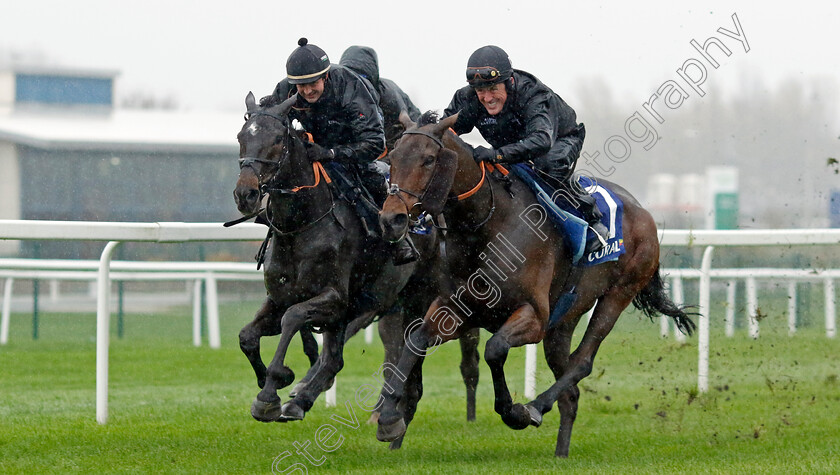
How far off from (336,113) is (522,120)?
103 cm

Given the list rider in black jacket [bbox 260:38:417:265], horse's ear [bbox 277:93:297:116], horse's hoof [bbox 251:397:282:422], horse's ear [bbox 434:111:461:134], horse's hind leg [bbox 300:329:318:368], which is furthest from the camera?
horse's hind leg [bbox 300:329:318:368]

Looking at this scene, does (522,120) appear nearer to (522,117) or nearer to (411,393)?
(522,117)

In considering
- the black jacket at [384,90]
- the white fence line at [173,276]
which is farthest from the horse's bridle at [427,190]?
the white fence line at [173,276]

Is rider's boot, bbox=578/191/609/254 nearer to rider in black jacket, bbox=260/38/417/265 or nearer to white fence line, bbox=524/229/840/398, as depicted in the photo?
rider in black jacket, bbox=260/38/417/265

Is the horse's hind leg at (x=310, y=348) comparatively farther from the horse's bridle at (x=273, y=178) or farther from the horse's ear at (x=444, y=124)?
the horse's ear at (x=444, y=124)

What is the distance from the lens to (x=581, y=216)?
5.75 m

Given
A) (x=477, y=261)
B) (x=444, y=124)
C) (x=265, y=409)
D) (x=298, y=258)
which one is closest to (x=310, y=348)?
Answer: (x=298, y=258)

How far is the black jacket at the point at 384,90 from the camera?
6.40 metres

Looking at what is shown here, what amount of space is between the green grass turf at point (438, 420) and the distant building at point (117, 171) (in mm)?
12704

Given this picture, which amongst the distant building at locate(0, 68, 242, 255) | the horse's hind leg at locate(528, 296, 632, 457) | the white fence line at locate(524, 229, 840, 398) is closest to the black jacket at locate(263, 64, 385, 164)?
the horse's hind leg at locate(528, 296, 632, 457)

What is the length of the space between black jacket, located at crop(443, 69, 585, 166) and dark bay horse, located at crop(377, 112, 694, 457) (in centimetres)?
32

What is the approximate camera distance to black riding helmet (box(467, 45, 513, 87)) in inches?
208

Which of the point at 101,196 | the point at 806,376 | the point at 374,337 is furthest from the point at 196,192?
the point at 806,376

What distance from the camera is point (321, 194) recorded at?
5.56 m
